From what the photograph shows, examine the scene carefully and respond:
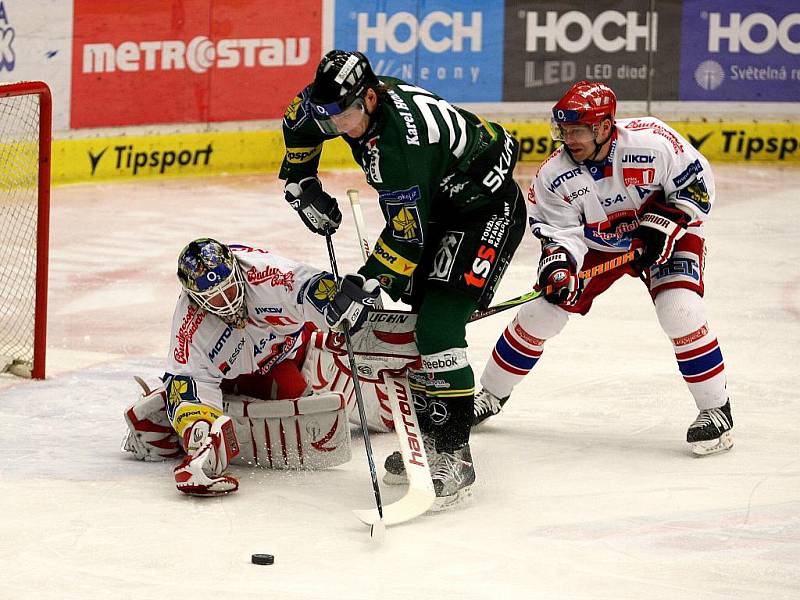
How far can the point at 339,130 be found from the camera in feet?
11.3

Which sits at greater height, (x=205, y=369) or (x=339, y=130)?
(x=339, y=130)

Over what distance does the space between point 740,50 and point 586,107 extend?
5.58 metres

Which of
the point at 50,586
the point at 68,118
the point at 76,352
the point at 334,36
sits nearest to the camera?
the point at 50,586

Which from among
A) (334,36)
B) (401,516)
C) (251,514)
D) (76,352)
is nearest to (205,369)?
(251,514)

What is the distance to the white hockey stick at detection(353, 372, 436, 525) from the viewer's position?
3418 millimetres

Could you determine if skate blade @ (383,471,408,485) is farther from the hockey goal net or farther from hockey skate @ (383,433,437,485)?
the hockey goal net

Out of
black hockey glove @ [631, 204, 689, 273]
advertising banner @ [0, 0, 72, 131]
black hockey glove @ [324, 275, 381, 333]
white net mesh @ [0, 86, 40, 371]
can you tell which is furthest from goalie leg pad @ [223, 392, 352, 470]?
advertising banner @ [0, 0, 72, 131]

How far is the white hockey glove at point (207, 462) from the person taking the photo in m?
3.55

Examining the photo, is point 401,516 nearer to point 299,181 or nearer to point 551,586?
point 551,586

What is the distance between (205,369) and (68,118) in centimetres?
452

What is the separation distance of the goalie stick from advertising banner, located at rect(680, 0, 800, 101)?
6009mm

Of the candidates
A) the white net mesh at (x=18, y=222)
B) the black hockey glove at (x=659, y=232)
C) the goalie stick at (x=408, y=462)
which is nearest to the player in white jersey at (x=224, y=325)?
the goalie stick at (x=408, y=462)

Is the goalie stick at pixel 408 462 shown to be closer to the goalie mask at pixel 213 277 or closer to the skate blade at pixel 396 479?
the skate blade at pixel 396 479

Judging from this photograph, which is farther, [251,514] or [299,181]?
[299,181]
